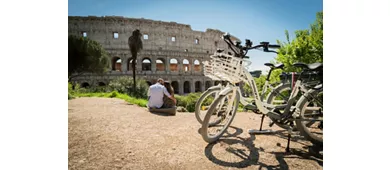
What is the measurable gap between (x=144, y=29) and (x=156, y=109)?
2056 centimetres

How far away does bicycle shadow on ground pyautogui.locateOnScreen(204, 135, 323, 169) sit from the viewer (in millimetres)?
1520

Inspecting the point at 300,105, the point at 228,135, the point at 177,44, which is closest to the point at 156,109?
the point at 228,135

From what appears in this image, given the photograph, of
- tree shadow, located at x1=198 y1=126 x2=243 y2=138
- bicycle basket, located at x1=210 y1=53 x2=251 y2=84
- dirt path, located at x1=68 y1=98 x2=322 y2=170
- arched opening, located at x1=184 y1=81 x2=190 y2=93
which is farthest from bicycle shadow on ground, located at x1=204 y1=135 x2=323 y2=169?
arched opening, located at x1=184 y1=81 x2=190 y2=93

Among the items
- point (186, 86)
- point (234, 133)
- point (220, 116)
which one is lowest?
point (234, 133)

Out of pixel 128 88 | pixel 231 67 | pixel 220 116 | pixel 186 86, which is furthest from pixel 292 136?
pixel 186 86

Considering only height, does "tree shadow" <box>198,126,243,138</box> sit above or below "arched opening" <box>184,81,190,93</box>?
below

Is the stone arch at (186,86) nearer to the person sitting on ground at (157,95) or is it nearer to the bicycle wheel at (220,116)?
the person sitting on ground at (157,95)

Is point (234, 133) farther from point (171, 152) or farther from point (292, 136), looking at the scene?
point (171, 152)

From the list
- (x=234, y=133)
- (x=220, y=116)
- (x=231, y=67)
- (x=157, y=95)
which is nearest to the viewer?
(x=231, y=67)

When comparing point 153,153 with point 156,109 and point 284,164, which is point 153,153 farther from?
point 156,109

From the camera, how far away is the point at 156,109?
405 centimetres

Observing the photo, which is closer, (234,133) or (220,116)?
(234,133)

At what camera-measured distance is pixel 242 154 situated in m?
1.72

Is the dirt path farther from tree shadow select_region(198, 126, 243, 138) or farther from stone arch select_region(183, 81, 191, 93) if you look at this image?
stone arch select_region(183, 81, 191, 93)
